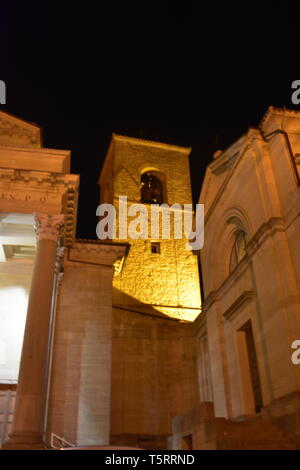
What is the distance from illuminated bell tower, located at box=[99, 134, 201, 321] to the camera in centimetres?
2558

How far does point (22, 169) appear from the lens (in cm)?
1380

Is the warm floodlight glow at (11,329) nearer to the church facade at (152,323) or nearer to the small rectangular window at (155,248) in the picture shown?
the church facade at (152,323)

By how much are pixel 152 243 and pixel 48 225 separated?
15111 mm

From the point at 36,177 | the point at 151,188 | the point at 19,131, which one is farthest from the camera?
the point at 151,188

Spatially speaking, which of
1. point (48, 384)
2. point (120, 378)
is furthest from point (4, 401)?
point (120, 378)

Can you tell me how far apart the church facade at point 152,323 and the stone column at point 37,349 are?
3cm

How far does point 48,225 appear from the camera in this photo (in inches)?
527

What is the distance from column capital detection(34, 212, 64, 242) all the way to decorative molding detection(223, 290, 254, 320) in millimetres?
6742

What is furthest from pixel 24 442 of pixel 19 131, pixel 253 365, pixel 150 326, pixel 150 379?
pixel 19 131

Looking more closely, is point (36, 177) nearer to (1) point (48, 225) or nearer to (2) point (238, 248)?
(1) point (48, 225)

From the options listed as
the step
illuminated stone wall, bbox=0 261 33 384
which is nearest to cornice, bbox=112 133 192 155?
illuminated stone wall, bbox=0 261 33 384

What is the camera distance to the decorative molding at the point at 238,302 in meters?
14.5

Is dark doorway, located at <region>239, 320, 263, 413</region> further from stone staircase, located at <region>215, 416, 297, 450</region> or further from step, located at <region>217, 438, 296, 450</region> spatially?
step, located at <region>217, 438, 296, 450</region>
